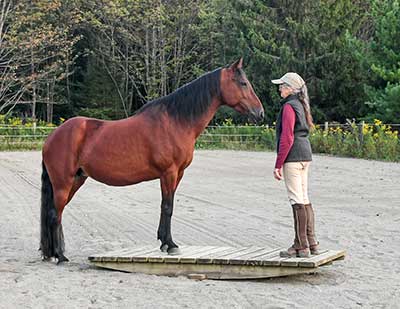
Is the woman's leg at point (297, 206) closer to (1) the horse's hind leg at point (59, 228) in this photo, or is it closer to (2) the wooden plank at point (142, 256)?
(2) the wooden plank at point (142, 256)

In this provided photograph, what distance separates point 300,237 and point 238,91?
1.59 m

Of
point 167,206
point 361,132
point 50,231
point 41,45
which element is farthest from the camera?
point 41,45

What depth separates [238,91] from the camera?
729 cm

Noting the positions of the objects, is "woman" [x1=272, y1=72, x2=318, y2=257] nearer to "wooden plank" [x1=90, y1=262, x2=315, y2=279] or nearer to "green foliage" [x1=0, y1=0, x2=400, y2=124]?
"wooden plank" [x1=90, y1=262, x2=315, y2=279]

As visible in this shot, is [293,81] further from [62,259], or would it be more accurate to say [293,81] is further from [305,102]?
[62,259]

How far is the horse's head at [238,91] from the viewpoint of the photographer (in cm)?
729

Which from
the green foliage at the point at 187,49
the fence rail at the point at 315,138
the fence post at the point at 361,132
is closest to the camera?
the fence rail at the point at 315,138

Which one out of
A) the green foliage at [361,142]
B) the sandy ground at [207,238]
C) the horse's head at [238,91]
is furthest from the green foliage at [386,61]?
the horse's head at [238,91]

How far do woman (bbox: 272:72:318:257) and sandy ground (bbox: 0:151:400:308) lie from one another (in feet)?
1.24

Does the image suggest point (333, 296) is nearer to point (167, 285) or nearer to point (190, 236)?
point (167, 285)

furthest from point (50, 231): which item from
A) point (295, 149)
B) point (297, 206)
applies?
point (295, 149)

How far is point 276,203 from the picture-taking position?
12.6m

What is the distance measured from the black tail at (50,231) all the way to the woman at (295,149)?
229 cm

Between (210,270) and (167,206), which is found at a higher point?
(167,206)
